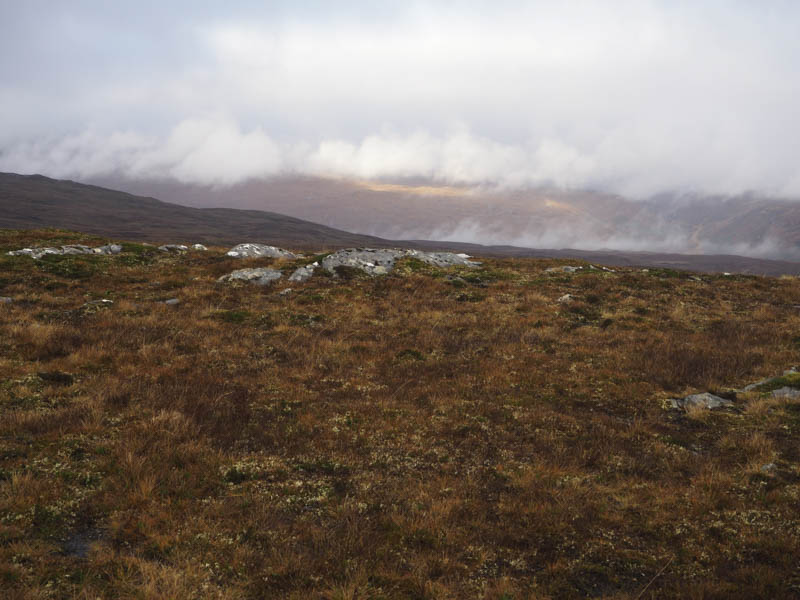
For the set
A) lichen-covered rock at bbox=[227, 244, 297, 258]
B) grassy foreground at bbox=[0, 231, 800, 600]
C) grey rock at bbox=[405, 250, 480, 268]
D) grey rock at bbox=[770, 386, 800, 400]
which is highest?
grey rock at bbox=[405, 250, 480, 268]

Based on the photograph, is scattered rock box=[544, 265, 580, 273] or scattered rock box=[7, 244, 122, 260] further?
scattered rock box=[544, 265, 580, 273]

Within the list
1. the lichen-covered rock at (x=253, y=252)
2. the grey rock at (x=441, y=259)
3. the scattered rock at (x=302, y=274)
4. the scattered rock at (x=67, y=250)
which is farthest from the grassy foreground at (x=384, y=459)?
the lichen-covered rock at (x=253, y=252)

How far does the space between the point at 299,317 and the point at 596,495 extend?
16270mm

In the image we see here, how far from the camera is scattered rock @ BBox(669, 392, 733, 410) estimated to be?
1272 cm

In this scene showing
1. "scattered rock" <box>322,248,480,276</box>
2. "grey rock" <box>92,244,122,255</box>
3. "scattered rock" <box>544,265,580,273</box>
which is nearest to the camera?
"scattered rock" <box>322,248,480,276</box>

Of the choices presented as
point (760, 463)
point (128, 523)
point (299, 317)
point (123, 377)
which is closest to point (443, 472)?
point (128, 523)

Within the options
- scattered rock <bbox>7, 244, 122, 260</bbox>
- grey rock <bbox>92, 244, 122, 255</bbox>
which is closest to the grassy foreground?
scattered rock <bbox>7, 244, 122, 260</bbox>

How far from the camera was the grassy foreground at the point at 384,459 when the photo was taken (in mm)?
6328

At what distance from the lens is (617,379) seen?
1491cm

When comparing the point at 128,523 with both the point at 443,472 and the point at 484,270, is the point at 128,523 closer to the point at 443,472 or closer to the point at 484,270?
the point at 443,472

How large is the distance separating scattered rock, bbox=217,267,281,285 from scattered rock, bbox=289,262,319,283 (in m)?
1.13

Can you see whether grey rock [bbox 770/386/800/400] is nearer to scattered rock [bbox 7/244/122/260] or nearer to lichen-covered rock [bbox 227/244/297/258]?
lichen-covered rock [bbox 227/244/297/258]

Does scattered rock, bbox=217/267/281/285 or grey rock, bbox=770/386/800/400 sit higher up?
scattered rock, bbox=217/267/281/285

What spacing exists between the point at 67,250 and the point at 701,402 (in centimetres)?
4148
